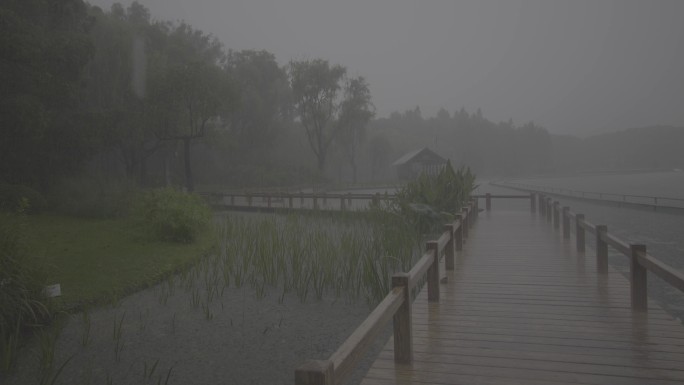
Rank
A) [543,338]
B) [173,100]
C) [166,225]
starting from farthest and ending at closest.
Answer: [173,100], [166,225], [543,338]

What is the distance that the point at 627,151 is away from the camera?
380 ft

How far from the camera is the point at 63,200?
13.7 meters

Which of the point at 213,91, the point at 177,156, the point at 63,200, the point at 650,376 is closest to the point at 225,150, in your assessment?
the point at 177,156

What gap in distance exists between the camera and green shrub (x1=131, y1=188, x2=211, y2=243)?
33.1 feet

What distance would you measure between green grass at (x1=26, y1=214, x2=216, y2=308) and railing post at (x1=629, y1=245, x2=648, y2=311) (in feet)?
20.0

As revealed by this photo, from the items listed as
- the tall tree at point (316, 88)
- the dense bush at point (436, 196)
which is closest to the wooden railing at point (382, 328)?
the dense bush at point (436, 196)

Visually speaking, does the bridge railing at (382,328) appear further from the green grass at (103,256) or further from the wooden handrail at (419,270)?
the green grass at (103,256)

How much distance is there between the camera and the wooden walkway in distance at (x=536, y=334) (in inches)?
122

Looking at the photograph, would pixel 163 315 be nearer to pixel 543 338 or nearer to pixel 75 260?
pixel 75 260

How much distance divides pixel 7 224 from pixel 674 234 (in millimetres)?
14511

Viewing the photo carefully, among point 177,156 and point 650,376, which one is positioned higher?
point 177,156

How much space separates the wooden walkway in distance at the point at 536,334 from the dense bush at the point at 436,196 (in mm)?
4542

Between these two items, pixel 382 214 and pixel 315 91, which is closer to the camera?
pixel 382 214

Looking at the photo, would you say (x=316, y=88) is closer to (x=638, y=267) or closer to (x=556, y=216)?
(x=556, y=216)
